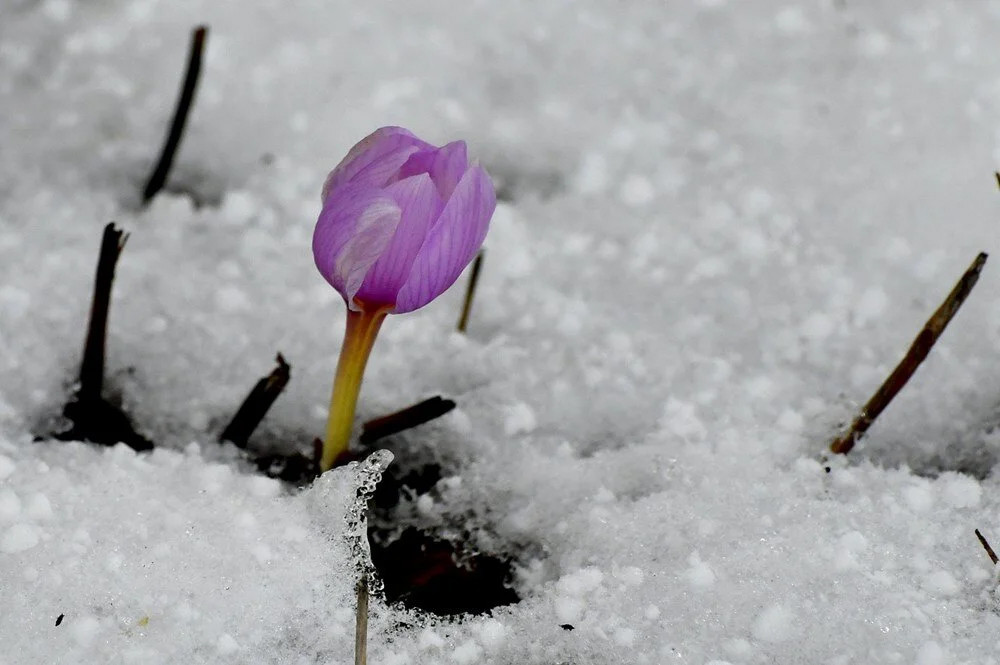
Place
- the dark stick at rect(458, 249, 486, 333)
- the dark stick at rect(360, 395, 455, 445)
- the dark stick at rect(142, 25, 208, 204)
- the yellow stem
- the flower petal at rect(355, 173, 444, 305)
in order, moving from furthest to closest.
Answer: the dark stick at rect(142, 25, 208, 204), the dark stick at rect(458, 249, 486, 333), the dark stick at rect(360, 395, 455, 445), the yellow stem, the flower petal at rect(355, 173, 444, 305)

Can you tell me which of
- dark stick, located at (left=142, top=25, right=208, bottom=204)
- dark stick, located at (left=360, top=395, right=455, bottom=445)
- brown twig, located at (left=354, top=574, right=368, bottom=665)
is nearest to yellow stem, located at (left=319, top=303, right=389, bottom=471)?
dark stick, located at (left=360, top=395, right=455, bottom=445)

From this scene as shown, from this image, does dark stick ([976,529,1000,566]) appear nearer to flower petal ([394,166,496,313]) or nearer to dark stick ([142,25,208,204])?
flower petal ([394,166,496,313])

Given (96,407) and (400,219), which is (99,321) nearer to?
A: (96,407)

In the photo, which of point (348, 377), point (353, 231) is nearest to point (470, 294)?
point (348, 377)

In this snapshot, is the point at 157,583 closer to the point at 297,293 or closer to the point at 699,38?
the point at 297,293

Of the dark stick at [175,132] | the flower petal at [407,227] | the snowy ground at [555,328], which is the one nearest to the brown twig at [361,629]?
the snowy ground at [555,328]

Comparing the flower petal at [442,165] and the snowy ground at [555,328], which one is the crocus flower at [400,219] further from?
the snowy ground at [555,328]
